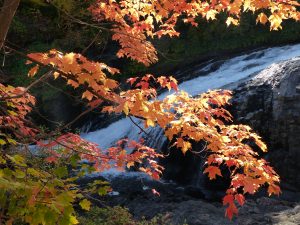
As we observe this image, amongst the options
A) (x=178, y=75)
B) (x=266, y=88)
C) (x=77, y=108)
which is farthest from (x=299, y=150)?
(x=77, y=108)

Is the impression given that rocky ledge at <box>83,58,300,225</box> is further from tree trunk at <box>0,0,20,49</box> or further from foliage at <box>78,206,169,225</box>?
tree trunk at <box>0,0,20,49</box>

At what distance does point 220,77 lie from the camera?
11.9 m

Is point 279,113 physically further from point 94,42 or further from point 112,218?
point 94,42

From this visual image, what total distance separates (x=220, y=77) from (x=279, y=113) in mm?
3829

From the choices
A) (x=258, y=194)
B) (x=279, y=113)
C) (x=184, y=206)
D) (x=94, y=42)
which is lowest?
(x=258, y=194)

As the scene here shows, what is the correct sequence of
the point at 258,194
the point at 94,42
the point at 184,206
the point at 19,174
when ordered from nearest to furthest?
the point at 19,174 → the point at 184,206 → the point at 258,194 → the point at 94,42

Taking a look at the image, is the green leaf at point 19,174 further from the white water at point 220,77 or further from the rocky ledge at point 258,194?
the white water at point 220,77

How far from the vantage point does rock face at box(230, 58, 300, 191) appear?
7.96m

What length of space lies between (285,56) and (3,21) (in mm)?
11214

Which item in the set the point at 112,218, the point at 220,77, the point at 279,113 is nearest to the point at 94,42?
the point at 220,77

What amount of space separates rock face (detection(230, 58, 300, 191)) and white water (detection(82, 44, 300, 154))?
186 centimetres

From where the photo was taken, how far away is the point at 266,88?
8.92 m

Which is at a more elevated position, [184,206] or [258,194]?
[184,206]

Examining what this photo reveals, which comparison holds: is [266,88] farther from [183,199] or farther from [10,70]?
[10,70]
